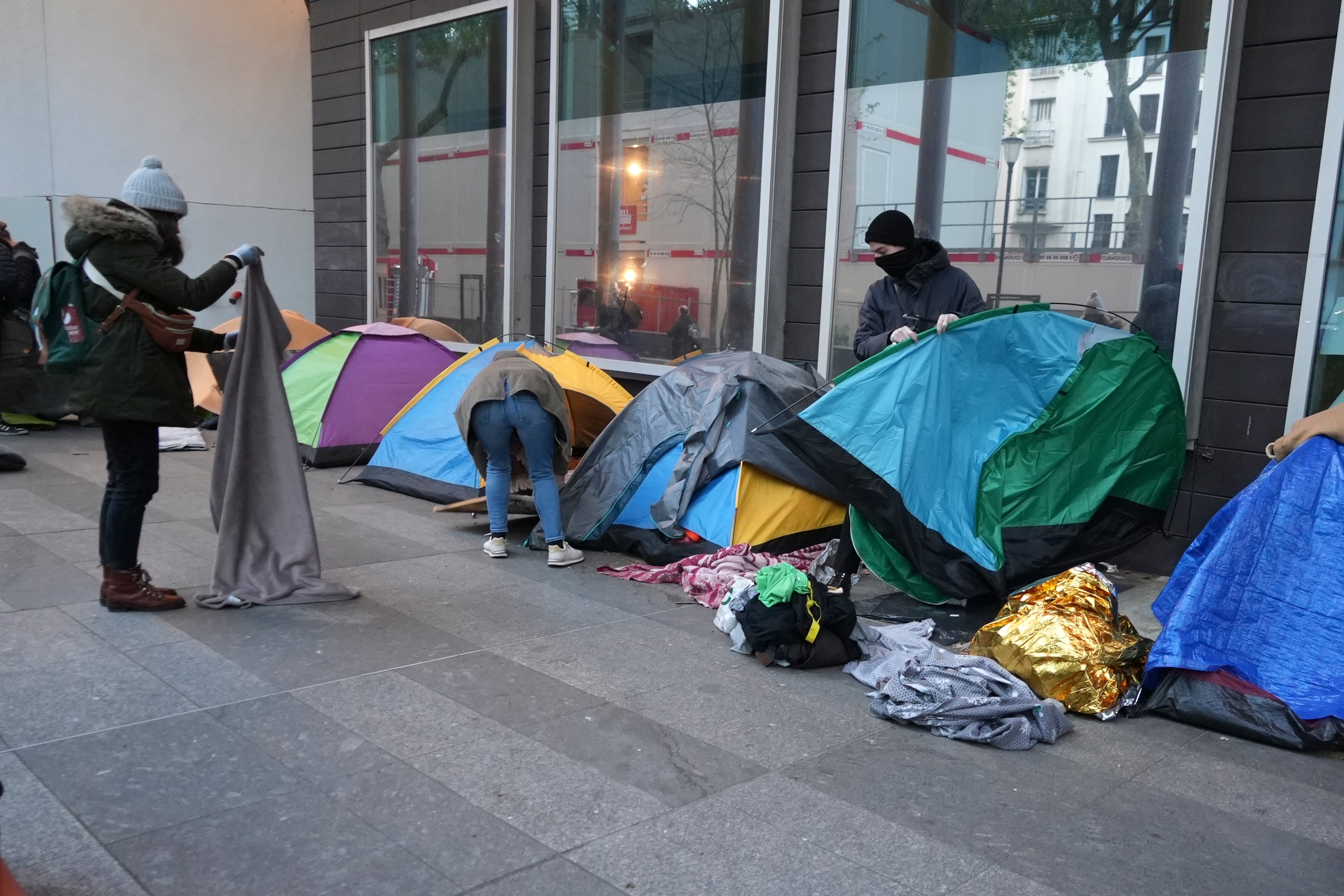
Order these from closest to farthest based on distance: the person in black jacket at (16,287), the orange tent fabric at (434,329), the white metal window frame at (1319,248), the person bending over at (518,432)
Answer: the white metal window frame at (1319,248) < the person bending over at (518,432) < the person in black jacket at (16,287) < the orange tent fabric at (434,329)

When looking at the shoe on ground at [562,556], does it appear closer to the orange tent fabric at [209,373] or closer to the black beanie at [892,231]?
the black beanie at [892,231]

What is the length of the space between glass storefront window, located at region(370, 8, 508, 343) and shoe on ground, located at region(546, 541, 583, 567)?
14.6 feet

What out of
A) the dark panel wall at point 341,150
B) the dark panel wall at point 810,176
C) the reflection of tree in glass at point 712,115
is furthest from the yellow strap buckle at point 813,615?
the dark panel wall at point 341,150

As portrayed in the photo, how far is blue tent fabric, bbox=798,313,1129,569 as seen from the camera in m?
4.85

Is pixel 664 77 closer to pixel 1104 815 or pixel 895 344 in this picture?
pixel 895 344

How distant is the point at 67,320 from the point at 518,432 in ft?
7.08

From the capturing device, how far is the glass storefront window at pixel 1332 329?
A: 5.29m

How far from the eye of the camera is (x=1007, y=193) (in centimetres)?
650

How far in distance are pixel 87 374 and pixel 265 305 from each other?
2.69 feet

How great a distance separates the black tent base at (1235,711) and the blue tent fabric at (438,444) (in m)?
4.44

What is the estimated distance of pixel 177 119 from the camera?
39.5 feet

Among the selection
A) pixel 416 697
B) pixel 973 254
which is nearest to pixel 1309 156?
pixel 973 254

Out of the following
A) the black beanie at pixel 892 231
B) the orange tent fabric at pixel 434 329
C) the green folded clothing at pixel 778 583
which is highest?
the black beanie at pixel 892 231

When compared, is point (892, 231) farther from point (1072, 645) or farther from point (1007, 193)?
point (1072, 645)
